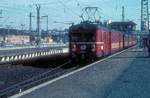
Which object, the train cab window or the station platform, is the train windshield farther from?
the station platform

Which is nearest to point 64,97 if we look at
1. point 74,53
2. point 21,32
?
point 74,53

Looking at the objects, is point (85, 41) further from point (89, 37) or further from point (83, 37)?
point (89, 37)

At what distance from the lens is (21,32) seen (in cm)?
11256

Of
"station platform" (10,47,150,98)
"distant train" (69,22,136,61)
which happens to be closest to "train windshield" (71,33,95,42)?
"distant train" (69,22,136,61)

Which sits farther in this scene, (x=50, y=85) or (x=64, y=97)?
(x=50, y=85)

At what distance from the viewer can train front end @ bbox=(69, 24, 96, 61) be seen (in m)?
32.6

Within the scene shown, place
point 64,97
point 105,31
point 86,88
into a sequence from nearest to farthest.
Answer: point 64,97 < point 86,88 < point 105,31

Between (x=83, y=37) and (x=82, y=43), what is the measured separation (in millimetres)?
495

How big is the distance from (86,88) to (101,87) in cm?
61

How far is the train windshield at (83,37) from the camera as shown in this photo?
108 feet

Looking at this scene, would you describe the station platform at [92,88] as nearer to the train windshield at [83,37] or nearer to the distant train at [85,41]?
the distant train at [85,41]

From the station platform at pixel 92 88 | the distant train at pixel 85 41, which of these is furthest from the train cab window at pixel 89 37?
the station platform at pixel 92 88

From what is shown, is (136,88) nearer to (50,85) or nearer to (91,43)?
(50,85)

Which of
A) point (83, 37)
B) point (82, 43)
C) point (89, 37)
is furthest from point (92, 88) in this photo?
point (89, 37)
